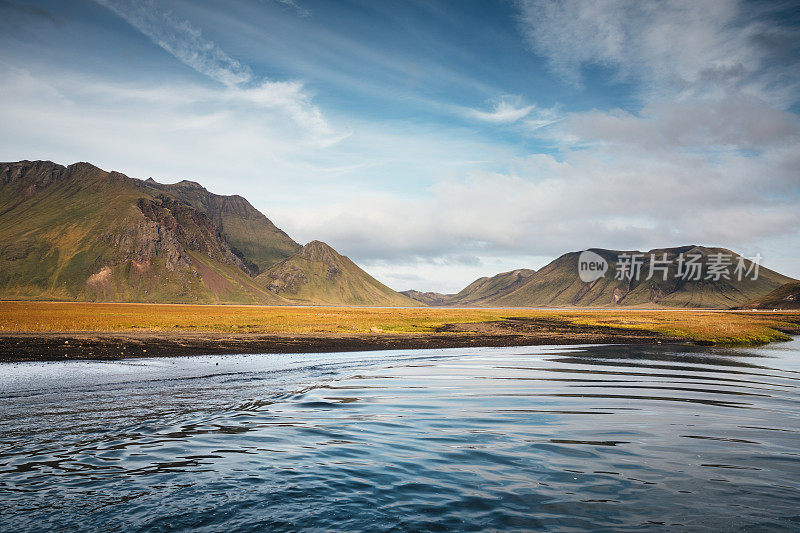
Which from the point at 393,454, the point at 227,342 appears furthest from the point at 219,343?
the point at 393,454

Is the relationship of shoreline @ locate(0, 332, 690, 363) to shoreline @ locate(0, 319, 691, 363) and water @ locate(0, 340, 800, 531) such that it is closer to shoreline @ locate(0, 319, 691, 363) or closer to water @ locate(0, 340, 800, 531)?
shoreline @ locate(0, 319, 691, 363)

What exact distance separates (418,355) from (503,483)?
31062 mm

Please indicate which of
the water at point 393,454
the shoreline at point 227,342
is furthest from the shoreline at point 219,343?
the water at point 393,454

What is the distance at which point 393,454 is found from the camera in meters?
12.1

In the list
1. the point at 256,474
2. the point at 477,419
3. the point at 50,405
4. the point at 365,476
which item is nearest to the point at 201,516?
the point at 256,474

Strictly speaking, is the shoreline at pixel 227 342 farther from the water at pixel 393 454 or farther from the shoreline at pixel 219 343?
the water at pixel 393 454

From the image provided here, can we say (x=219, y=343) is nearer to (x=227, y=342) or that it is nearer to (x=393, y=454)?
(x=227, y=342)

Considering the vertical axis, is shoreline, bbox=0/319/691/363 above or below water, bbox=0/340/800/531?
below

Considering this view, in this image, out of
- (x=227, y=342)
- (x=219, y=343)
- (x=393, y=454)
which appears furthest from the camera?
(x=227, y=342)

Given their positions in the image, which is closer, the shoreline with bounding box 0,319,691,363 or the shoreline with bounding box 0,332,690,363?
the shoreline with bounding box 0,332,690,363

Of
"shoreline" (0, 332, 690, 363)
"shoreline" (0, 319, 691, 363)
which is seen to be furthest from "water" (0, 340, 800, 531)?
"shoreline" (0, 319, 691, 363)

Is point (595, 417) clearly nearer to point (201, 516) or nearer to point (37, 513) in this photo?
point (201, 516)

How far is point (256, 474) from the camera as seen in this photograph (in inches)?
400

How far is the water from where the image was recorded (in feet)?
26.6
